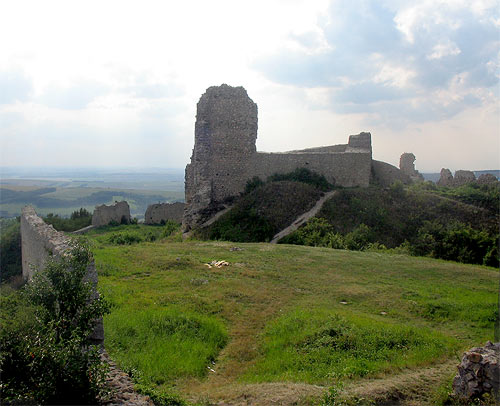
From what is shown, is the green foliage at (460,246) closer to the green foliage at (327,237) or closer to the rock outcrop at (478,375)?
the green foliage at (327,237)

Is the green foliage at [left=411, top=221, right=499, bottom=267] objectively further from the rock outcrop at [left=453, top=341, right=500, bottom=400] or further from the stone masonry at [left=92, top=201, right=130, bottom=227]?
the stone masonry at [left=92, top=201, right=130, bottom=227]

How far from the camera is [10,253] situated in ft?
64.7

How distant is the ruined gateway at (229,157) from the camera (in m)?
21.4

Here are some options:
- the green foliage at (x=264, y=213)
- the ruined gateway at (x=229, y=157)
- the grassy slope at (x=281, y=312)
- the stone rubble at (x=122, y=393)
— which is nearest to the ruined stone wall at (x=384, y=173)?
the ruined gateway at (x=229, y=157)

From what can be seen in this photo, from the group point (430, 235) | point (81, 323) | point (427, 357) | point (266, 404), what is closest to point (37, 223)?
point (81, 323)

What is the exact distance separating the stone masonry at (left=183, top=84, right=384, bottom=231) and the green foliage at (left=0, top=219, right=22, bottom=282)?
833cm

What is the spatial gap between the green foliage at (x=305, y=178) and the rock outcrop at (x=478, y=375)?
16.1m

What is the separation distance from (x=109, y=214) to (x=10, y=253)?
9.78 meters

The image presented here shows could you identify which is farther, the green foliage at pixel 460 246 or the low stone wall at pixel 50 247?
the green foliage at pixel 460 246

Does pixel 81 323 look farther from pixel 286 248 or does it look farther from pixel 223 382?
pixel 286 248

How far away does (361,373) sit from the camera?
5.52 metres

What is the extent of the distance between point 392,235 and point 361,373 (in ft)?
41.5

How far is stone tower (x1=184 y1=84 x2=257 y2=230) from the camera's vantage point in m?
21.6

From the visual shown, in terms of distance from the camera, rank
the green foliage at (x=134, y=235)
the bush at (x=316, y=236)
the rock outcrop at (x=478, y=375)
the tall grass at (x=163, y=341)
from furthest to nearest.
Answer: the green foliage at (x=134, y=235) → the bush at (x=316, y=236) → the tall grass at (x=163, y=341) → the rock outcrop at (x=478, y=375)
